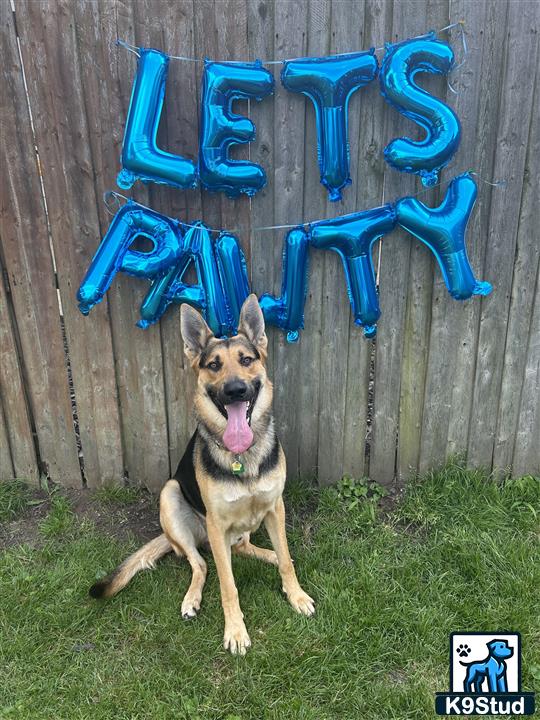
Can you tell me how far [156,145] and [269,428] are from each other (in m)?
2.03

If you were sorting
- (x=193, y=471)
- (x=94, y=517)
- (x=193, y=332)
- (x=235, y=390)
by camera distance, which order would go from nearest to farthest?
(x=235, y=390) → (x=193, y=332) → (x=193, y=471) → (x=94, y=517)

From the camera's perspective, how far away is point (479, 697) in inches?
108

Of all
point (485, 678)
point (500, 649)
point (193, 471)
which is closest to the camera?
point (485, 678)

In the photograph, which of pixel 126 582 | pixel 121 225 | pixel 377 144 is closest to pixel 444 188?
pixel 377 144

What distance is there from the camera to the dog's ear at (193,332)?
11.2ft

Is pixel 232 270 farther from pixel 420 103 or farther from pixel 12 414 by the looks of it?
pixel 12 414

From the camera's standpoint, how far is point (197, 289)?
12.6ft

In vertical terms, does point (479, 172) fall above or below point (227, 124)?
below

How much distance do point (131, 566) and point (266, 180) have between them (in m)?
2.76

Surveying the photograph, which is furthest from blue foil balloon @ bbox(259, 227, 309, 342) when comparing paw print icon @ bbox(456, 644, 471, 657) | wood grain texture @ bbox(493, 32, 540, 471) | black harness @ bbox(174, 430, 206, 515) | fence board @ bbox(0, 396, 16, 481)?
fence board @ bbox(0, 396, 16, 481)

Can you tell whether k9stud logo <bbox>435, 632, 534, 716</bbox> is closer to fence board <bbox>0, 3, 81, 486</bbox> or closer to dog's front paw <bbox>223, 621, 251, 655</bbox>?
dog's front paw <bbox>223, 621, 251, 655</bbox>

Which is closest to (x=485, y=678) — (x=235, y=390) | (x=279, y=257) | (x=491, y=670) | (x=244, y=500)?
(x=491, y=670)

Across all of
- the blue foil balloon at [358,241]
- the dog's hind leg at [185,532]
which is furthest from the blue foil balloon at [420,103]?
the dog's hind leg at [185,532]

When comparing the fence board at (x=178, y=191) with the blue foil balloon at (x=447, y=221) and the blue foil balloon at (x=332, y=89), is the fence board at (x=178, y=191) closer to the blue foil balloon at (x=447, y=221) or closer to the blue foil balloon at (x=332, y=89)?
the blue foil balloon at (x=332, y=89)
